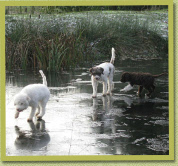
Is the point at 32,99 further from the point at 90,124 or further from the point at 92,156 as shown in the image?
the point at 92,156

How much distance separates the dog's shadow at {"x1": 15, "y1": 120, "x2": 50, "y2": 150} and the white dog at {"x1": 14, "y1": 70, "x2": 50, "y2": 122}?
28cm

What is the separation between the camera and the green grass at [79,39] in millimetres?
11000

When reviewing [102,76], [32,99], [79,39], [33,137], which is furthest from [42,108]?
[79,39]

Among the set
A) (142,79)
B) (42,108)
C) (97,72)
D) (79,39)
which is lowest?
(42,108)

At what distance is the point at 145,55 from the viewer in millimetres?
13867

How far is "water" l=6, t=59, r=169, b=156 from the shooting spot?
201 inches

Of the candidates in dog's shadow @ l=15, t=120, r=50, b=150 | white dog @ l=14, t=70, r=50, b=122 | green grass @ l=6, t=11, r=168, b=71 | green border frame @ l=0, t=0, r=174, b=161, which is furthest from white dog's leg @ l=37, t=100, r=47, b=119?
green grass @ l=6, t=11, r=168, b=71

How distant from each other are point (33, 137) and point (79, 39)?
7166 millimetres

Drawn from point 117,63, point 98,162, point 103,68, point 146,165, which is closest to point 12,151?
point 98,162

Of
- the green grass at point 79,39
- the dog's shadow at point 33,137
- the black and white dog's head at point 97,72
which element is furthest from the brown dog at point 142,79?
the dog's shadow at point 33,137

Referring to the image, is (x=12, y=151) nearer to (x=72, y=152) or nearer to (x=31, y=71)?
(x=72, y=152)

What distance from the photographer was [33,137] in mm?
5648

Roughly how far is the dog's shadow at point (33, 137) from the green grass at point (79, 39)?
4367mm

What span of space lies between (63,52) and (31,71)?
1089 mm
